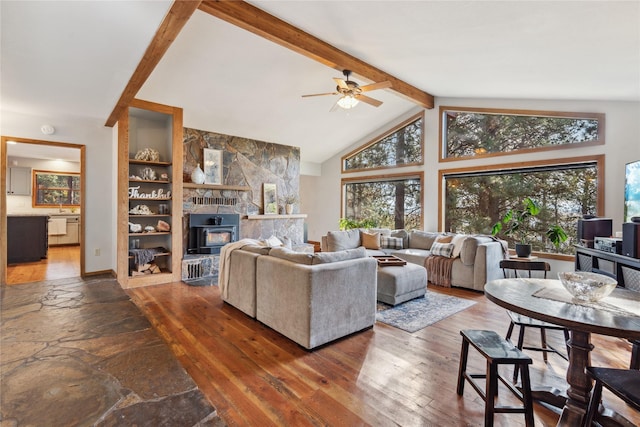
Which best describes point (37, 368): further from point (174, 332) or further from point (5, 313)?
point (5, 313)

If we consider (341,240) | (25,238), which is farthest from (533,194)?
(25,238)

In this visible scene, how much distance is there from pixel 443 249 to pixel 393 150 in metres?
3.16

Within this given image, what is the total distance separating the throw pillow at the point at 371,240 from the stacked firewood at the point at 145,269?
3664mm

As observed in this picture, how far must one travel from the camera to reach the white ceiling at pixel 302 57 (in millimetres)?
2418

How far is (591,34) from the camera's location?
100 inches

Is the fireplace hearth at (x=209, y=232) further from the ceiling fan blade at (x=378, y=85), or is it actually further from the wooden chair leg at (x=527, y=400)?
the wooden chair leg at (x=527, y=400)

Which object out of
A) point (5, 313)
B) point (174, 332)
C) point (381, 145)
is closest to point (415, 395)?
point (174, 332)

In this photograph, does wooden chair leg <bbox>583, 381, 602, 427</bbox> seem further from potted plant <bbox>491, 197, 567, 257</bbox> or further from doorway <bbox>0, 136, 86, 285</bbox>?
doorway <bbox>0, 136, 86, 285</bbox>

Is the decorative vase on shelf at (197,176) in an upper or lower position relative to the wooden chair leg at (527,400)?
upper

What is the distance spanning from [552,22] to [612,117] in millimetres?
2644

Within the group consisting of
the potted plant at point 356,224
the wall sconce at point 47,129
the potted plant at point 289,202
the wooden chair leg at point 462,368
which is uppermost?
the wall sconce at point 47,129

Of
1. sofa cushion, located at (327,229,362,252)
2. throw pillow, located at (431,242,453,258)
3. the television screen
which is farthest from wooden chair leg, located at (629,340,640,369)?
sofa cushion, located at (327,229,362,252)

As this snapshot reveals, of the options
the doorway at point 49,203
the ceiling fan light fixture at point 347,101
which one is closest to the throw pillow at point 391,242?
the ceiling fan light fixture at point 347,101

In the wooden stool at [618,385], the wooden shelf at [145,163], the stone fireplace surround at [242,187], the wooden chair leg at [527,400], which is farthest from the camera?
the stone fireplace surround at [242,187]
